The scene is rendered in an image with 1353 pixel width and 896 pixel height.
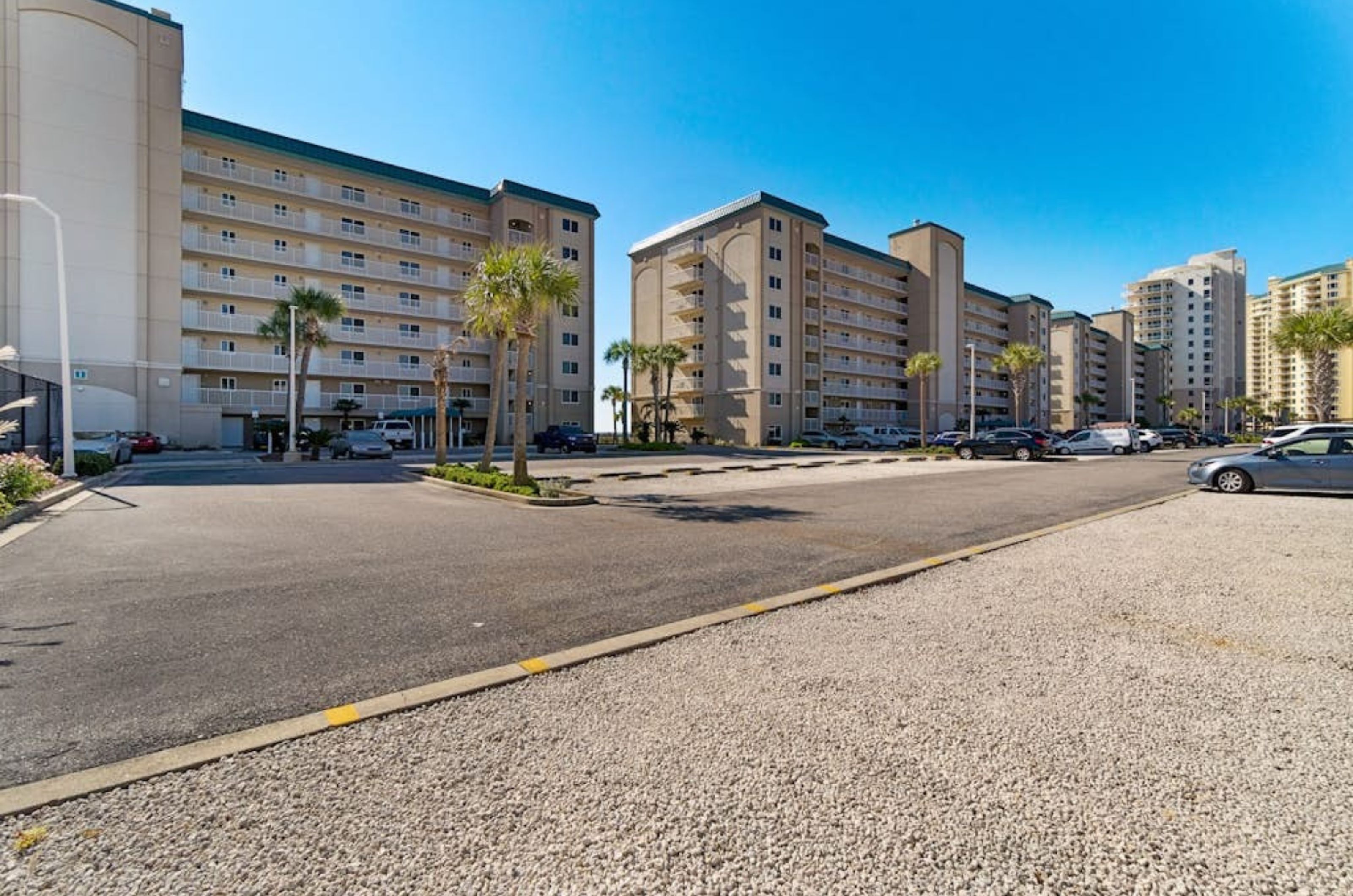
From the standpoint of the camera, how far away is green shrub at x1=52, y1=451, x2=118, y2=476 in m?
17.6

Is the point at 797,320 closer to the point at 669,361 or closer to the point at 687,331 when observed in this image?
the point at 687,331

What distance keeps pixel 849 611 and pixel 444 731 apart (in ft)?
11.5

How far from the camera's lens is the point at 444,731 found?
323 centimetres

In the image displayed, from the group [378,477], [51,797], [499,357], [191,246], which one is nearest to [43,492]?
[378,477]

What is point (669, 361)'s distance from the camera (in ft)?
171

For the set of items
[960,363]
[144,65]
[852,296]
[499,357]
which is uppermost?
[144,65]

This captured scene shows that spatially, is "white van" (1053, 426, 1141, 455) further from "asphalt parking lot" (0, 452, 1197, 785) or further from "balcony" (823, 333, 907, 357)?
"asphalt parking lot" (0, 452, 1197, 785)

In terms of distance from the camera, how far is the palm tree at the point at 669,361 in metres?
52.2

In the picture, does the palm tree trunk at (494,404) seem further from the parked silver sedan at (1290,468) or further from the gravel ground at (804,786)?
the parked silver sedan at (1290,468)

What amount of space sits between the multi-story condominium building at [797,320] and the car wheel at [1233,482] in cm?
3696

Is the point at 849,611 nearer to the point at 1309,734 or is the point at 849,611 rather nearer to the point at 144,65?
the point at 1309,734

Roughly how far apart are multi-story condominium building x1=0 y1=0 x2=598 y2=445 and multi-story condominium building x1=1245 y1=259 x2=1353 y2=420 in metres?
118

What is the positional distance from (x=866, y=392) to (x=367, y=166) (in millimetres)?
48051

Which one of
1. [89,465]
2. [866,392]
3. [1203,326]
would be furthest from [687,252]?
[1203,326]
